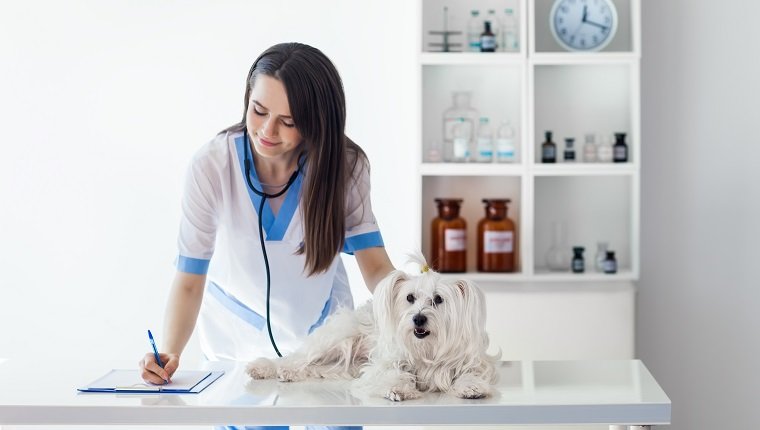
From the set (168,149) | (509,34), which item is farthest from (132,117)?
(509,34)

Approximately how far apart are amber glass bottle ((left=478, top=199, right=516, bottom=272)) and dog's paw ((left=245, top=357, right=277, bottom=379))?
1.43 m

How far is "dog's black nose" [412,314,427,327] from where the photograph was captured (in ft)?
5.04

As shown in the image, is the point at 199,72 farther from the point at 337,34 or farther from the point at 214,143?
the point at 214,143

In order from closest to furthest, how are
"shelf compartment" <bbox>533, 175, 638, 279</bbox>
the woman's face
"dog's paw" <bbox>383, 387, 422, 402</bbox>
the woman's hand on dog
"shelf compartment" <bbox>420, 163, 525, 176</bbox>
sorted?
Result: "dog's paw" <bbox>383, 387, 422, 402</bbox>
the woman's hand on dog
the woman's face
"shelf compartment" <bbox>420, 163, 525, 176</bbox>
"shelf compartment" <bbox>533, 175, 638, 279</bbox>

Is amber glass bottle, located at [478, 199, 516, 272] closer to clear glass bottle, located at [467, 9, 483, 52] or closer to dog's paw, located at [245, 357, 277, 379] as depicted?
clear glass bottle, located at [467, 9, 483, 52]

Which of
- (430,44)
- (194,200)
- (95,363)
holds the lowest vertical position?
(95,363)

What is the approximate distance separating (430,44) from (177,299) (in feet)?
4.87

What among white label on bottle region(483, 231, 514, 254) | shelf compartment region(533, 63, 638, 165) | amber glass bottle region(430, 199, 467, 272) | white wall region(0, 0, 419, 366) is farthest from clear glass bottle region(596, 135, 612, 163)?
white wall region(0, 0, 419, 366)

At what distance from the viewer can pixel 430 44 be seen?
3096 mm

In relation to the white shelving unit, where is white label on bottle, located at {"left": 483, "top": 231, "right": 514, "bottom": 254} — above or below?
below

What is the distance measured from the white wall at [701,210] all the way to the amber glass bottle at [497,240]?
2.15 feet

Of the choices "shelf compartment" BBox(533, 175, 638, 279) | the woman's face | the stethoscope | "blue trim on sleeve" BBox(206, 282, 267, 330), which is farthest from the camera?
"shelf compartment" BBox(533, 175, 638, 279)

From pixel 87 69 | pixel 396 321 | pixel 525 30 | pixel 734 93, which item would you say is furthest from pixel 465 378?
pixel 87 69

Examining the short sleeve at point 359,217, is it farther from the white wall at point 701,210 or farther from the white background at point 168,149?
the white wall at point 701,210
